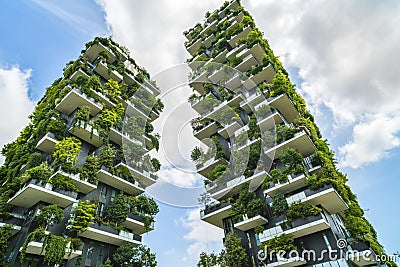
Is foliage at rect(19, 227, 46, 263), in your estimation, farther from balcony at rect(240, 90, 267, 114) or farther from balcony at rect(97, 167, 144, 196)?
balcony at rect(240, 90, 267, 114)

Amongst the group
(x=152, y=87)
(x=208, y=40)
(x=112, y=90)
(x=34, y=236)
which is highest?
(x=208, y=40)

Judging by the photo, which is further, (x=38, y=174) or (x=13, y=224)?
(x=38, y=174)

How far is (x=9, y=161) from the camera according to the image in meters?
23.2

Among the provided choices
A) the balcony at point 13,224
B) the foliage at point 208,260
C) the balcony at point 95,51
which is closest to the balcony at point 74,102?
the balcony at point 95,51

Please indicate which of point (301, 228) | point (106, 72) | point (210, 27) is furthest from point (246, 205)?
point (210, 27)

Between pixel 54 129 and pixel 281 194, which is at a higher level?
pixel 54 129

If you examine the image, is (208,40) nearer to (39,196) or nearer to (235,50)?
(235,50)

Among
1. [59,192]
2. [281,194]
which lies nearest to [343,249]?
[281,194]

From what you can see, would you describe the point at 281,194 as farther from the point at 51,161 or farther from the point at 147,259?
the point at 51,161

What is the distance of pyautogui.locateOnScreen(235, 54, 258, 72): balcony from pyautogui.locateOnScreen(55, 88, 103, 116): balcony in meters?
16.4

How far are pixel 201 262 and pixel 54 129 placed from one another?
1514 cm

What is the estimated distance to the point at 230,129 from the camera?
1046 inches

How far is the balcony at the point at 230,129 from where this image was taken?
26.4 meters

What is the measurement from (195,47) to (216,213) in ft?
87.1
